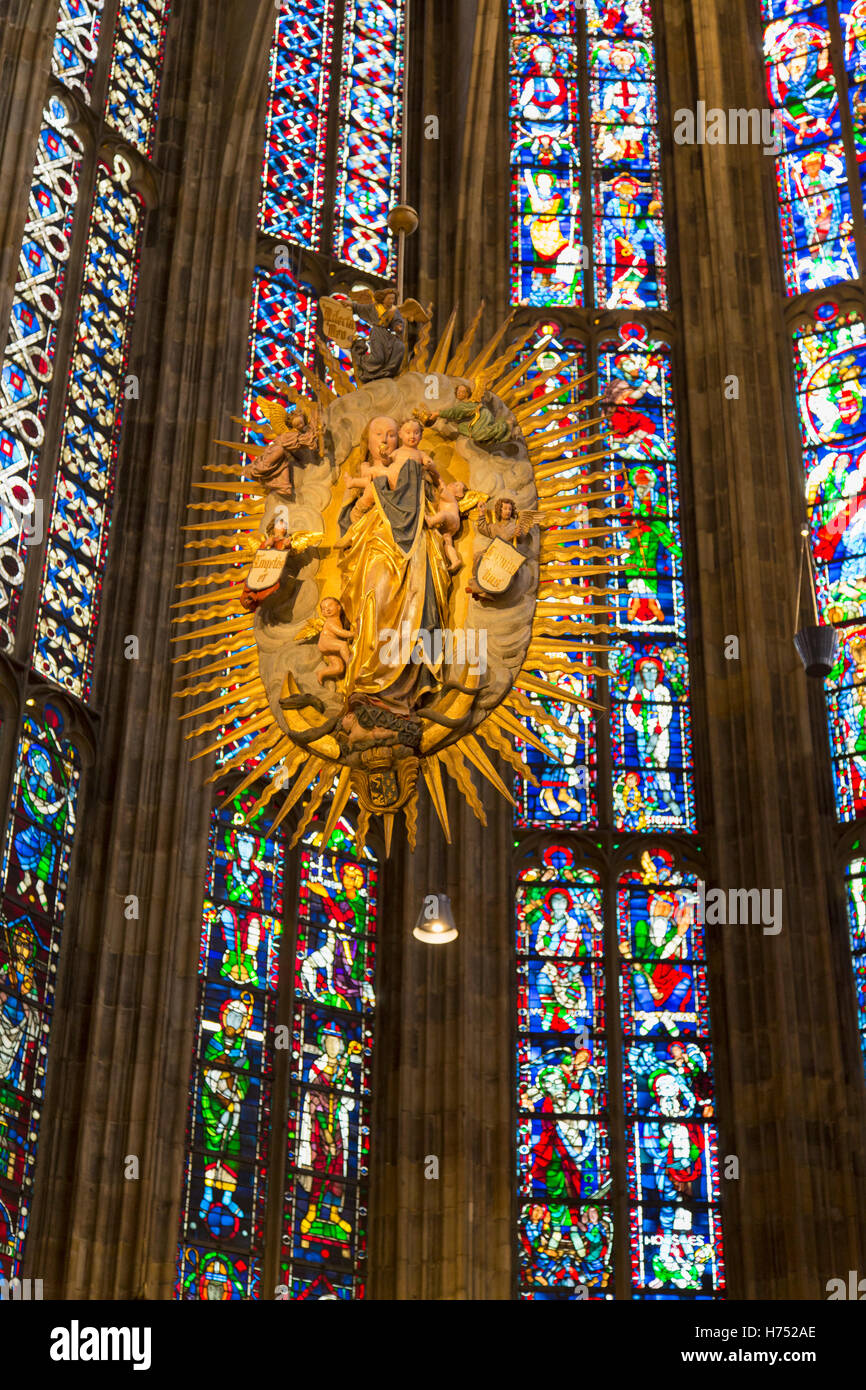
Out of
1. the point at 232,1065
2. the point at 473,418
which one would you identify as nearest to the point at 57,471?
the point at 232,1065

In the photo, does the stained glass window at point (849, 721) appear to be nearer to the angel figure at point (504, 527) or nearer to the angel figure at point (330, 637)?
the angel figure at point (504, 527)

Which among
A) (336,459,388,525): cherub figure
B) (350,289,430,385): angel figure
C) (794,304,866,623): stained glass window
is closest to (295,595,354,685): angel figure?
(336,459,388,525): cherub figure

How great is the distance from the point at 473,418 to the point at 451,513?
0.51 m

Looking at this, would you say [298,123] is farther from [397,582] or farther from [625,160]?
[397,582]

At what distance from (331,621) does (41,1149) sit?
4.37 metres

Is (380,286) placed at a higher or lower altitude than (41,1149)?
higher

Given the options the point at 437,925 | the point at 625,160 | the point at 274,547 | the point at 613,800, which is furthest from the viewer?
the point at 625,160

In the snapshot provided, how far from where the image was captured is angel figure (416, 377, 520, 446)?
1108 cm

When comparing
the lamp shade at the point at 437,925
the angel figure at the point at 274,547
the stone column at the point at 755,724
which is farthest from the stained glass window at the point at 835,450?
the angel figure at the point at 274,547

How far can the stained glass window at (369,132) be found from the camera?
18031 mm

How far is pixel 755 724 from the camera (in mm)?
16094

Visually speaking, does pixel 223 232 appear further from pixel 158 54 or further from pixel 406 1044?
pixel 406 1044

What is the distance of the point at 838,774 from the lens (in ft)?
53.1
